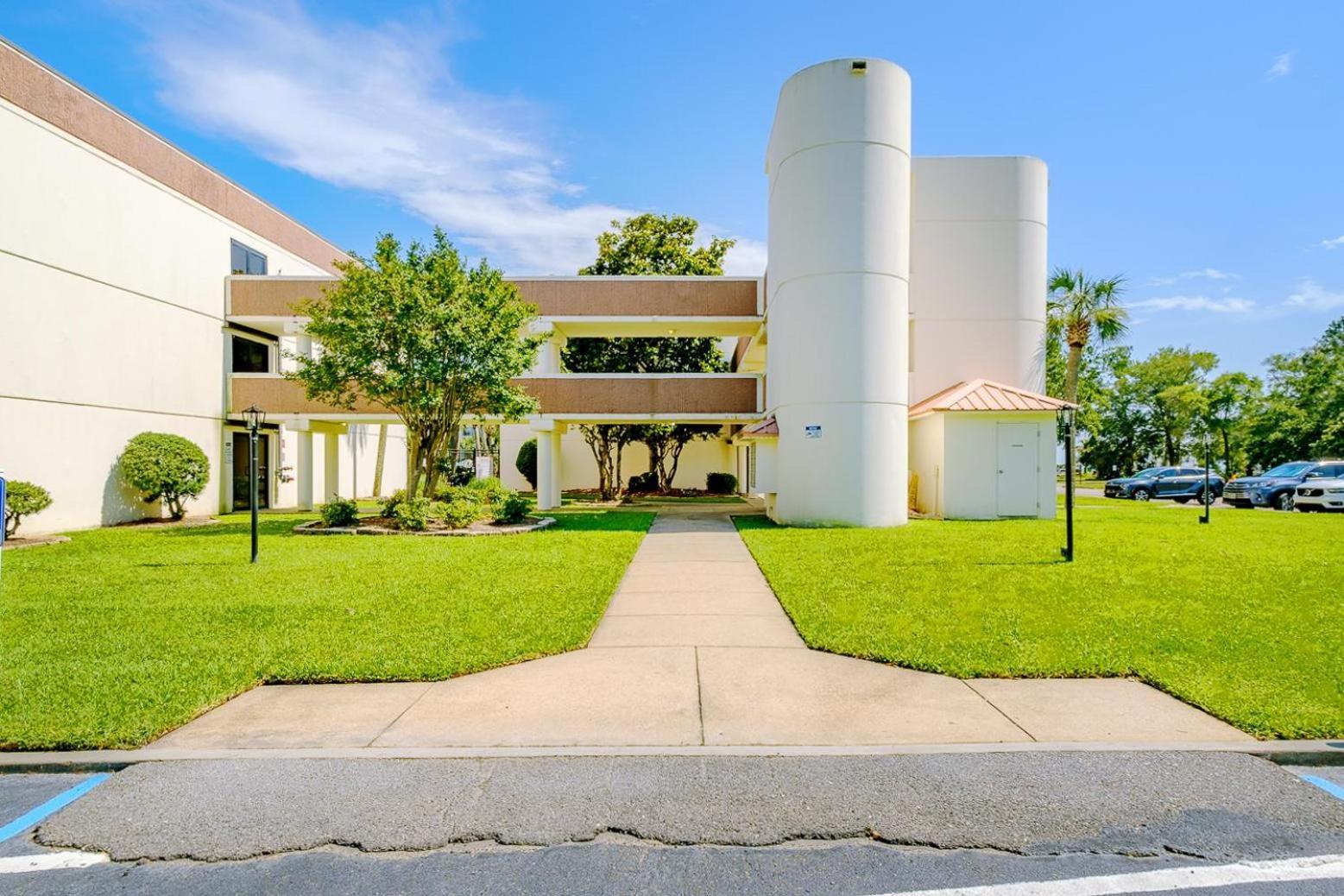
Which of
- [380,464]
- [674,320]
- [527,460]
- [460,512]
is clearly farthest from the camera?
[527,460]

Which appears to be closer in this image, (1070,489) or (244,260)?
(1070,489)

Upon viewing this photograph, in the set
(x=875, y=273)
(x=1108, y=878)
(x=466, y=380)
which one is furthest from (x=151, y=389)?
(x=1108, y=878)

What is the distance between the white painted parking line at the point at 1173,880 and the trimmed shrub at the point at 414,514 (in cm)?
1479

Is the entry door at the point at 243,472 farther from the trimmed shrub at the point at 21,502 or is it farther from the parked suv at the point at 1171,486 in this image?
the parked suv at the point at 1171,486

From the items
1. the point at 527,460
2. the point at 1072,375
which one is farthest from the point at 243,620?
the point at 1072,375

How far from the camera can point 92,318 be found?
55.8 feet

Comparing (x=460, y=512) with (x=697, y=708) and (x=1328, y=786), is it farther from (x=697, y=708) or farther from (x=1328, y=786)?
(x=1328, y=786)

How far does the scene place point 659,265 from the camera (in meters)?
28.3

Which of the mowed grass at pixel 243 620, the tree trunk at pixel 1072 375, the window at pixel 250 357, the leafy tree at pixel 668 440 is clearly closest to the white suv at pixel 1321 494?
the tree trunk at pixel 1072 375

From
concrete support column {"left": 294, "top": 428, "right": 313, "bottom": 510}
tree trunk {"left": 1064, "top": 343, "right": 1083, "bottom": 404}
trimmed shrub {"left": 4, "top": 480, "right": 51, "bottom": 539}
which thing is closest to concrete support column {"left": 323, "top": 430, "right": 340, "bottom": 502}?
concrete support column {"left": 294, "top": 428, "right": 313, "bottom": 510}

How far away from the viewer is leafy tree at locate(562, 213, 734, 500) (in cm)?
2831

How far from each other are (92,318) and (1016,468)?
75.8 feet

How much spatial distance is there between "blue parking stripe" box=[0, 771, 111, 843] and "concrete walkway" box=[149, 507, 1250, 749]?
0.40m

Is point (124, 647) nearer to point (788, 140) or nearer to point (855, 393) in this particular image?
point (855, 393)
